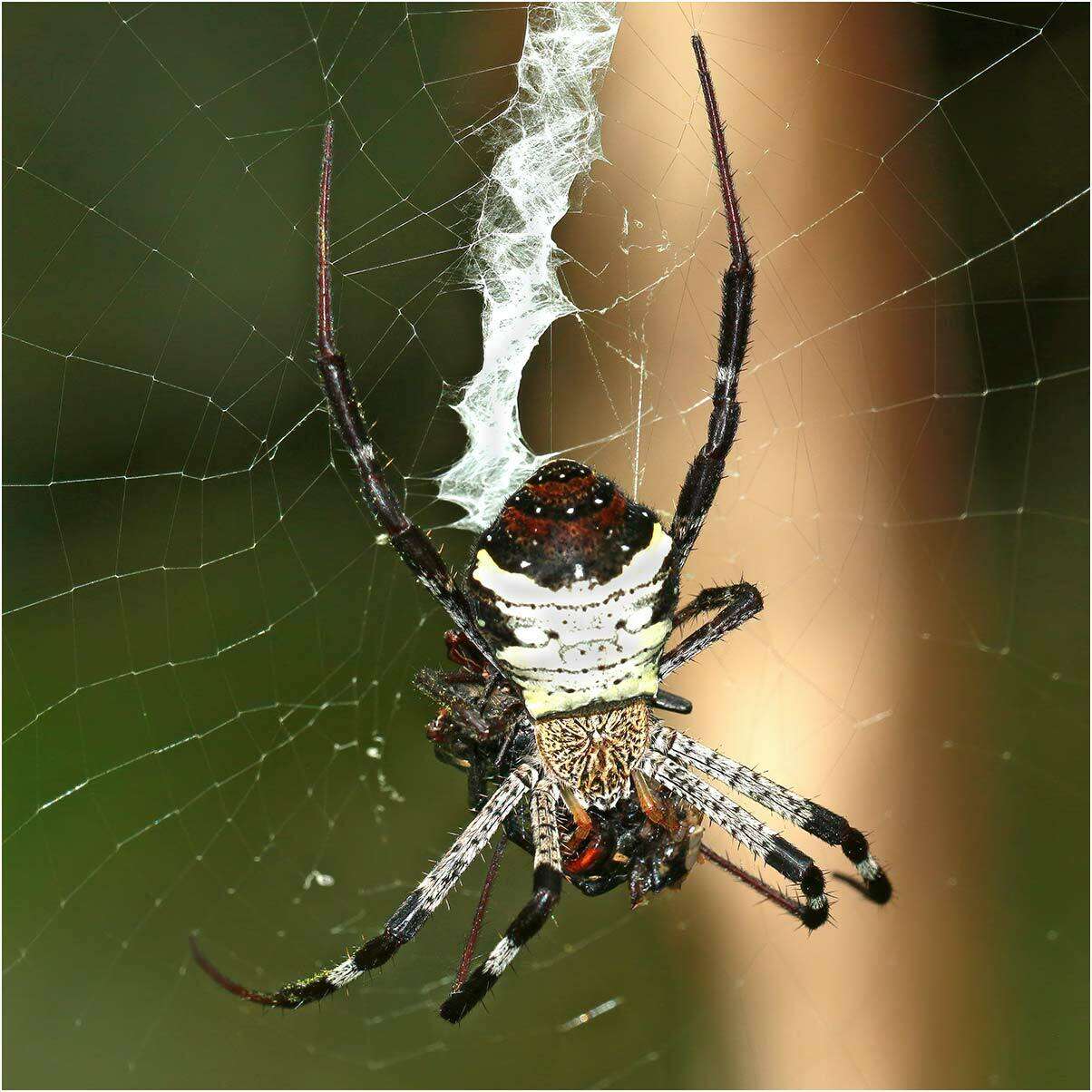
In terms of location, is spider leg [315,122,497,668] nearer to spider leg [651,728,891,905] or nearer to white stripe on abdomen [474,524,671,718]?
white stripe on abdomen [474,524,671,718]

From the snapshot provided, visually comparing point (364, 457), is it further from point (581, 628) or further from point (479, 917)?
point (479, 917)

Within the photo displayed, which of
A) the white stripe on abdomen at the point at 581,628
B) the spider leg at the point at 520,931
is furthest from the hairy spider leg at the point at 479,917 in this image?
the white stripe on abdomen at the point at 581,628

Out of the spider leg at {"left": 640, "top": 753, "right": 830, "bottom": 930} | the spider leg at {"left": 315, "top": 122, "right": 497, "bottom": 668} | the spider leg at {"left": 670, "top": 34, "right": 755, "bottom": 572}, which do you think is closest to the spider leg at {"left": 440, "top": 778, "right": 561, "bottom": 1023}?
the spider leg at {"left": 640, "top": 753, "right": 830, "bottom": 930}

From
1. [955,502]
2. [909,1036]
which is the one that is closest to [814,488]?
[955,502]

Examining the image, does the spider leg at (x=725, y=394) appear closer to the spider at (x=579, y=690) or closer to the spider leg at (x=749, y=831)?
the spider at (x=579, y=690)

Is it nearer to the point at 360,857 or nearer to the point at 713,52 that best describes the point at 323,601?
the point at 360,857

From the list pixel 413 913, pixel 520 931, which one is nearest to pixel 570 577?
pixel 520 931
